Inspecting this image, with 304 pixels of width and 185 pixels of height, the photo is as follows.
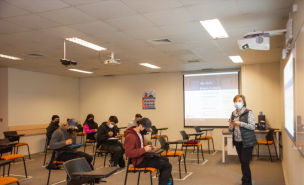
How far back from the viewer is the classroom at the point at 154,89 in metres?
3.62

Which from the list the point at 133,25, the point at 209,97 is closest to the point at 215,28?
the point at 133,25

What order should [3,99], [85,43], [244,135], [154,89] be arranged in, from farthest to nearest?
[154,89]
[3,99]
[85,43]
[244,135]

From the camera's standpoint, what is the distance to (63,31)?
4688 millimetres

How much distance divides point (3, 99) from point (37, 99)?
1.24 metres

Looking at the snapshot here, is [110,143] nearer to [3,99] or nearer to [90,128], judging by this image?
[90,128]

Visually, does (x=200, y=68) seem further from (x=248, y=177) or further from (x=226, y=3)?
(x=226, y=3)

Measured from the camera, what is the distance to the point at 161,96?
34.3 ft

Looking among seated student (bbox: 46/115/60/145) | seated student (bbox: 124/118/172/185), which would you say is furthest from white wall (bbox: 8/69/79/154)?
seated student (bbox: 124/118/172/185)

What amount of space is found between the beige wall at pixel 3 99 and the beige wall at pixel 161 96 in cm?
352

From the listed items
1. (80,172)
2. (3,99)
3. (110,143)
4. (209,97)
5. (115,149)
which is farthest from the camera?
(209,97)

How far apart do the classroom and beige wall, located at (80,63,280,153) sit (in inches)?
1.5

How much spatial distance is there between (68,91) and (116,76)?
6.76 ft

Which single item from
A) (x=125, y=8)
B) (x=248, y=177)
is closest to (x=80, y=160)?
(x=125, y=8)

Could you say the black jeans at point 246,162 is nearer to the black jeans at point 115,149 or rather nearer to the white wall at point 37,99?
the black jeans at point 115,149
